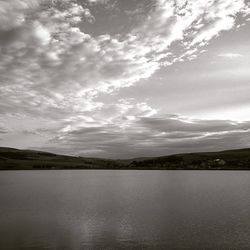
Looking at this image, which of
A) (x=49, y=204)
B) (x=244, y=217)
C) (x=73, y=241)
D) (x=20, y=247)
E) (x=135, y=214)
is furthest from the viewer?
(x=49, y=204)

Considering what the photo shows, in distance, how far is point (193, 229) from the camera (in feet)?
148

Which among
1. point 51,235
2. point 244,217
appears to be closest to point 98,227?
point 51,235

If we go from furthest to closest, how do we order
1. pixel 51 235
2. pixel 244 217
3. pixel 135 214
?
pixel 135 214
pixel 244 217
pixel 51 235

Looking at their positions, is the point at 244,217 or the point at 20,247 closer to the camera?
the point at 20,247

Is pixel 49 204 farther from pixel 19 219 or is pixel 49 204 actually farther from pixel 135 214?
pixel 135 214

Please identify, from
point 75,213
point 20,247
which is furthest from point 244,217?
point 20,247

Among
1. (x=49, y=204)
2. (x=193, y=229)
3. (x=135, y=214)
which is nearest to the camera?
(x=193, y=229)

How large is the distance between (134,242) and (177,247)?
5132 millimetres

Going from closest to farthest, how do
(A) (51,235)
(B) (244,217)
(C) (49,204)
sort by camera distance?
(A) (51,235)
(B) (244,217)
(C) (49,204)

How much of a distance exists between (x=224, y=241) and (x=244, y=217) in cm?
1657

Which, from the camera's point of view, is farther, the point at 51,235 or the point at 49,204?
the point at 49,204

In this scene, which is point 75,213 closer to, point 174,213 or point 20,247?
point 174,213

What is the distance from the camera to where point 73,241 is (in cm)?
3916

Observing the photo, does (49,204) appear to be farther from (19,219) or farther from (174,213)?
(174,213)
